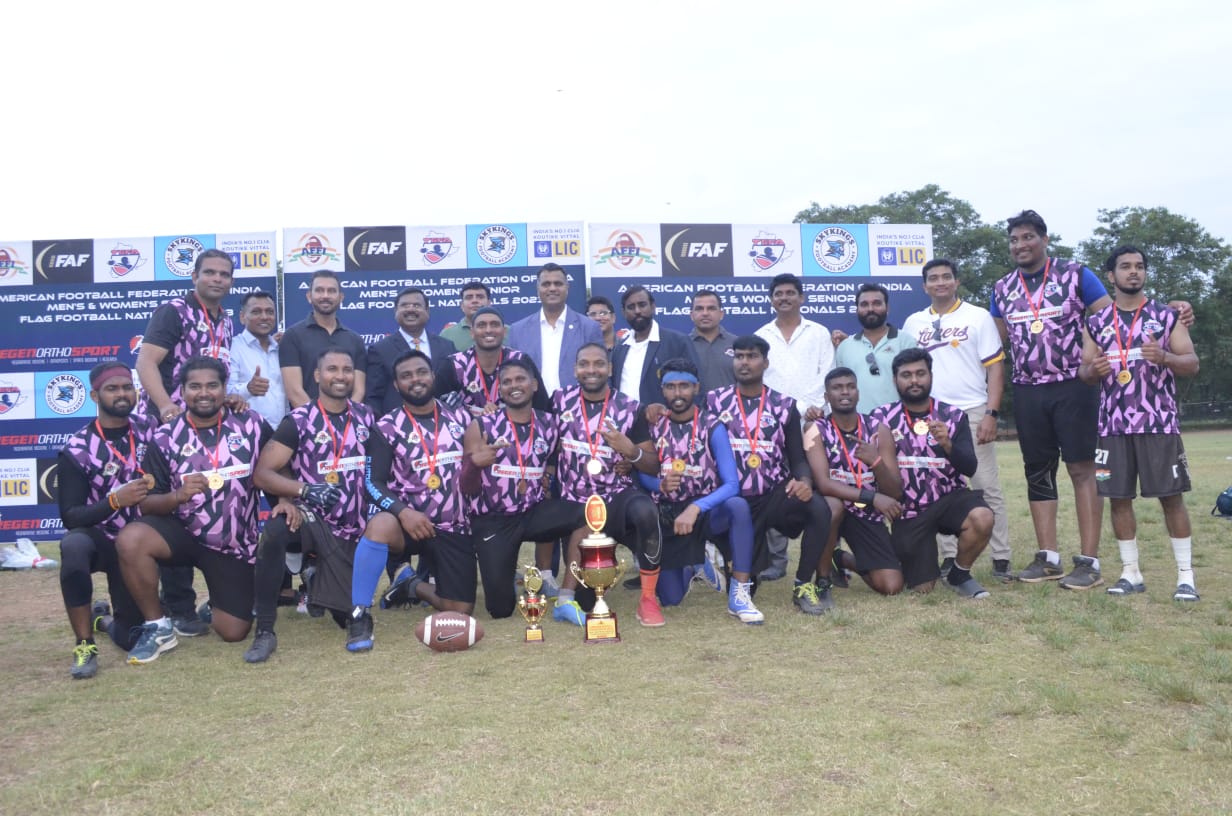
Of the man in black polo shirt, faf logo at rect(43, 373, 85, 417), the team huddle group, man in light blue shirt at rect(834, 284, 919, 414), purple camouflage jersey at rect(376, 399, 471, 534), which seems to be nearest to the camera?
the team huddle group

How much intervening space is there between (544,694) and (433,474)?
221 centimetres

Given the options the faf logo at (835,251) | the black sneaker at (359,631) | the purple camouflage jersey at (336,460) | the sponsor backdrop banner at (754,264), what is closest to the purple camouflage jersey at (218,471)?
the purple camouflage jersey at (336,460)

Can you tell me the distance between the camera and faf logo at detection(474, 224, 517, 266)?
10820 millimetres

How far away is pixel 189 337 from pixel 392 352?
5.41ft

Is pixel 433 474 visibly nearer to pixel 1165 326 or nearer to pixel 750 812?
pixel 750 812

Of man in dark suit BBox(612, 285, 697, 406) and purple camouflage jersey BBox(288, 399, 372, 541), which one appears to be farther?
man in dark suit BBox(612, 285, 697, 406)

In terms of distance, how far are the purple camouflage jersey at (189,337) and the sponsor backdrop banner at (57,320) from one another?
4385mm

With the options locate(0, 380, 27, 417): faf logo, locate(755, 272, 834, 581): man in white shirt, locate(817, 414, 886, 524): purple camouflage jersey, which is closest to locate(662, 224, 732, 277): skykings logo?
locate(755, 272, 834, 581): man in white shirt

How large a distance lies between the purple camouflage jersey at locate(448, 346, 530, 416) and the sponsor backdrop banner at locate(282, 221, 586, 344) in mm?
3524

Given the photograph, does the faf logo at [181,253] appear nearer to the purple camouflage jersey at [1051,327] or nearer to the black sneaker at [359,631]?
the black sneaker at [359,631]

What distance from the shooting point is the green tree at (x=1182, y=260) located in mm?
45250

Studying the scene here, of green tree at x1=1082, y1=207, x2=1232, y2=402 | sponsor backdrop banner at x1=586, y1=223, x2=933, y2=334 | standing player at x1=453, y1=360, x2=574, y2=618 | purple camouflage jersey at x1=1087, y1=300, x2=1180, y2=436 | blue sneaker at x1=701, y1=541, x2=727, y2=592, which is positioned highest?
green tree at x1=1082, y1=207, x2=1232, y2=402

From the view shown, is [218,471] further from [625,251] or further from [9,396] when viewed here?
[9,396]

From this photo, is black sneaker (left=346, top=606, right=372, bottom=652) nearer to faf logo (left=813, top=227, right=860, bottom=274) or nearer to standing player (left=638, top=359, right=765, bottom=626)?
standing player (left=638, top=359, right=765, bottom=626)
